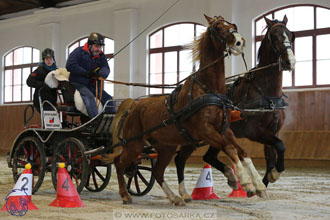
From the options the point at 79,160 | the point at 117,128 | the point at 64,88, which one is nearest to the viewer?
the point at 117,128

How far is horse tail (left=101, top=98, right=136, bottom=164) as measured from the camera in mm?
5477

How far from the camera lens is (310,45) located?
38.0ft

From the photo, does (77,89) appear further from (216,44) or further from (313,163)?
(313,163)

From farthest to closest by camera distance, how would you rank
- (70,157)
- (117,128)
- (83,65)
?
(83,65), (70,157), (117,128)

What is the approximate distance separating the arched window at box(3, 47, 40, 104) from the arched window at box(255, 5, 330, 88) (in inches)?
367

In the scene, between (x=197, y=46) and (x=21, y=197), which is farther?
(x=197, y=46)

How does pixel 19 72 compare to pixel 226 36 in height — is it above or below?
above

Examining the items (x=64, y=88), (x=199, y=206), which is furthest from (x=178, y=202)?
(x=64, y=88)

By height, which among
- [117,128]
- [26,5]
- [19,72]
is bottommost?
[117,128]

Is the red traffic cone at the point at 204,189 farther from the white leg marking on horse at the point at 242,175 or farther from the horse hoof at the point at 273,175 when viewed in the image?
the white leg marking on horse at the point at 242,175

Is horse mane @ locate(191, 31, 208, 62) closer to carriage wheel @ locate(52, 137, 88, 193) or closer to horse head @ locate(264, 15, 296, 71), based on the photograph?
horse head @ locate(264, 15, 296, 71)

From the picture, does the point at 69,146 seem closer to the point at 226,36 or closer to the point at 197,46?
the point at 197,46

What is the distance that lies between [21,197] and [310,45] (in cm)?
882

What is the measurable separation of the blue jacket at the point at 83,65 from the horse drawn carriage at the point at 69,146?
28 cm
